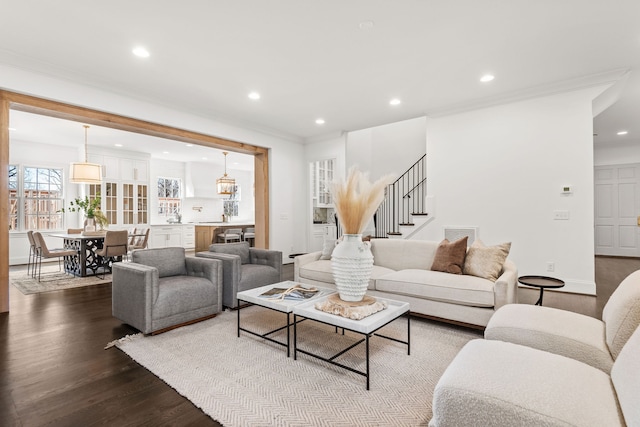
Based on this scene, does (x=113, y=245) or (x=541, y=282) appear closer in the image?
(x=541, y=282)

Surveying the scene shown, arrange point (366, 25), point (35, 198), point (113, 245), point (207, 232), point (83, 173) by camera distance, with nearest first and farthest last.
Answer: point (366, 25), point (113, 245), point (83, 173), point (35, 198), point (207, 232)

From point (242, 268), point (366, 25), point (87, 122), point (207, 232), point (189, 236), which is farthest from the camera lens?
point (189, 236)

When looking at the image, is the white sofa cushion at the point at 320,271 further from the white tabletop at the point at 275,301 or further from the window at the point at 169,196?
the window at the point at 169,196

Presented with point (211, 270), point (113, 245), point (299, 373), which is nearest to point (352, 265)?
point (299, 373)

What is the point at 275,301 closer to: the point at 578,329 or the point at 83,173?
the point at 578,329

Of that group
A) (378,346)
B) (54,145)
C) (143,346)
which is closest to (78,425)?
(143,346)

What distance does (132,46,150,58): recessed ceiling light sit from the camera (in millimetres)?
3342

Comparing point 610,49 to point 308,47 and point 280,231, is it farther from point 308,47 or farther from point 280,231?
point 280,231

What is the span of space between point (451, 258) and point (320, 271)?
4.97ft

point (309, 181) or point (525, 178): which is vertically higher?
point (309, 181)

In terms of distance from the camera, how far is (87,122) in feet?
14.3

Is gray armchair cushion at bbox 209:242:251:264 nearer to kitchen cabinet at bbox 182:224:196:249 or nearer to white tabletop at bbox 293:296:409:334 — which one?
white tabletop at bbox 293:296:409:334

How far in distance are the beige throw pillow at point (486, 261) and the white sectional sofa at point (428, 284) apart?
75 mm

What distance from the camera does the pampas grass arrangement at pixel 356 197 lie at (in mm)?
2209
